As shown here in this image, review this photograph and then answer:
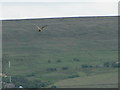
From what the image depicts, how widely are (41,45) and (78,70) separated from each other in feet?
7.01

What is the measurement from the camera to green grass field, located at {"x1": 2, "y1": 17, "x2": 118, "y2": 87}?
8.98 metres

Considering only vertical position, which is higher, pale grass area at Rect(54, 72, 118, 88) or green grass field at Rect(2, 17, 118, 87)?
green grass field at Rect(2, 17, 118, 87)

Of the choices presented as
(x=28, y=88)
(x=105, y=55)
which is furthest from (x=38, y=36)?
(x=28, y=88)

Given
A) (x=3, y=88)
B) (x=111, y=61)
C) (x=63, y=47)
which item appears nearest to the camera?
(x=3, y=88)

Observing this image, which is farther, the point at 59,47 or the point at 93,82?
the point at 59,47

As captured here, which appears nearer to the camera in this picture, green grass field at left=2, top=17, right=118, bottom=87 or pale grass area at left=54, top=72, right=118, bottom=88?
pale grass area at left=54, top=72, right=118, bottom=88

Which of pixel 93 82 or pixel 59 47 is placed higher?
pixel 59 47

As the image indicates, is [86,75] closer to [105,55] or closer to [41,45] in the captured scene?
[105,55]

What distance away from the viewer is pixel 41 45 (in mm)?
11172

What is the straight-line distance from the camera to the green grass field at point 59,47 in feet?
29.5

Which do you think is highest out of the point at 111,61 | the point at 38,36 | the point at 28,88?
the point at 38,36

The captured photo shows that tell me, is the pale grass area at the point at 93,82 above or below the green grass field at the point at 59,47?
below

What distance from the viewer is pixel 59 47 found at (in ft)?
35.7

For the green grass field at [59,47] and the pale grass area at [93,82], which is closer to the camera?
the pale grass area at [93,82]
